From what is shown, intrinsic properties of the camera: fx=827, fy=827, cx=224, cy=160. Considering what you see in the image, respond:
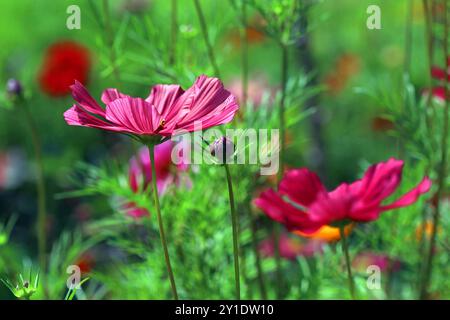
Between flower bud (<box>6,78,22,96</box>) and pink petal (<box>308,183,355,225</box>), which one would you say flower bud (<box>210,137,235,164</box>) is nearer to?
pink petal (<box>308,183,355,225</box>)

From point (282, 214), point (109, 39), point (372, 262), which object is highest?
point (109, 39)

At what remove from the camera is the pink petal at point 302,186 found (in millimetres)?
496

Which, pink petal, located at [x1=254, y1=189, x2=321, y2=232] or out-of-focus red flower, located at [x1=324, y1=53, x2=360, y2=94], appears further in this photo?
out-of-focus red flower, located at [x1=324, y1=53, x2=360, y2=94]

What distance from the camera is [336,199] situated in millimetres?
473

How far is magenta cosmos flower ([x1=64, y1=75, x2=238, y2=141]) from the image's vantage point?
45 cm

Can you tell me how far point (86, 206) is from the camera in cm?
138

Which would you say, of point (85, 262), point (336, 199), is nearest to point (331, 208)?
point (336, 199)

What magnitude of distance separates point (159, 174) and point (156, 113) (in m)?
0.38

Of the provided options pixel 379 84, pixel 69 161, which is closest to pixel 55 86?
pixel 69 161

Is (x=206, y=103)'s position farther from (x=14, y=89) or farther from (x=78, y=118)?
(x=14, y=89)

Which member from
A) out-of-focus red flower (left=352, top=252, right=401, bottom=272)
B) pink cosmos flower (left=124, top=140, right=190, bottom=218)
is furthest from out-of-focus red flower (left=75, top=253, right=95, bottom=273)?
out-of-focus red flower (left=352, top=252, right=401, bottom=272)

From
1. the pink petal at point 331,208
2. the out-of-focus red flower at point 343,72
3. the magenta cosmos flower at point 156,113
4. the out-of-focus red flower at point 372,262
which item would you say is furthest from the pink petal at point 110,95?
the out-of-focus red flower at point 343,72

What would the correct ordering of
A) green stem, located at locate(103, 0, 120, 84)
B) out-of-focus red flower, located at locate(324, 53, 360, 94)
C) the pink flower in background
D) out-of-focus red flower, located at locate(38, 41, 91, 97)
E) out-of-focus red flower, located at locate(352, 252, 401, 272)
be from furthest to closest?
out-of-focus red flower, located at locate(324, 53, 360, 94), out-of-focus red flower, located at locate(38, 41, 91, 97), the pink flower in background, out-of-focus red flower, located at locate(352, 252, 401, 272), green stem, located at locate(103, 0, 120, 84)

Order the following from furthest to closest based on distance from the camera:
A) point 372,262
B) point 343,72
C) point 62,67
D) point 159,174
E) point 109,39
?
1. point 343,72
2. point 62,67
3. point 372,262
4. point 159,174
5. point 109,39
